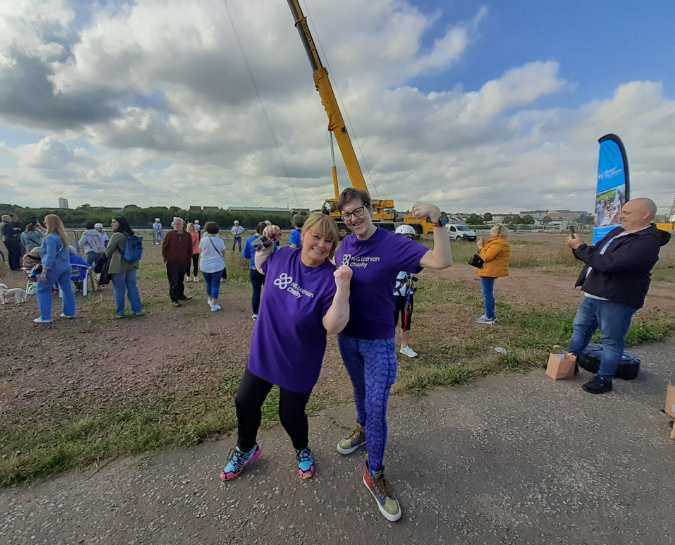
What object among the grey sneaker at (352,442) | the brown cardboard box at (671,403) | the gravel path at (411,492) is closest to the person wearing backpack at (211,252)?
the gravel path at (411,492)

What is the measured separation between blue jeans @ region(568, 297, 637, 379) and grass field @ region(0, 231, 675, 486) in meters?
0.65

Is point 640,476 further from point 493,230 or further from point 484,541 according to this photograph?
point 493,230

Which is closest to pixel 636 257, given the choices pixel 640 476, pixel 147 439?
pixel 640 476

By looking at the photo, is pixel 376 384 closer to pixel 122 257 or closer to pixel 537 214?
pixel 122 257

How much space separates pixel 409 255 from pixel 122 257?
5612 millimetres

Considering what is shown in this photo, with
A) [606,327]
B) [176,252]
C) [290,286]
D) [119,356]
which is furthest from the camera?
[176,252]

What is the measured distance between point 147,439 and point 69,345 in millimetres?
3223

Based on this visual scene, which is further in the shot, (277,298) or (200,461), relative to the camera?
(200,461)

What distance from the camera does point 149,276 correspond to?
34.2 feet

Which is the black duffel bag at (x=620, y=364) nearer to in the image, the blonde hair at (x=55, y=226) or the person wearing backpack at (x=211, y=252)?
the person wearing backpack at (x=211, y=252)

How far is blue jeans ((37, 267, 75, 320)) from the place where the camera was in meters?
5.46

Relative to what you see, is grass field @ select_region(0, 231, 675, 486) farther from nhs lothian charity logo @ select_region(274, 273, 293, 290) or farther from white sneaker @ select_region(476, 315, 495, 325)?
nhs lothian charity logo @ select_region(274, 273, 293, 290)

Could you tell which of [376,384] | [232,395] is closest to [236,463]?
[376,384]

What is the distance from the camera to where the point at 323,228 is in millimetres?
1936
